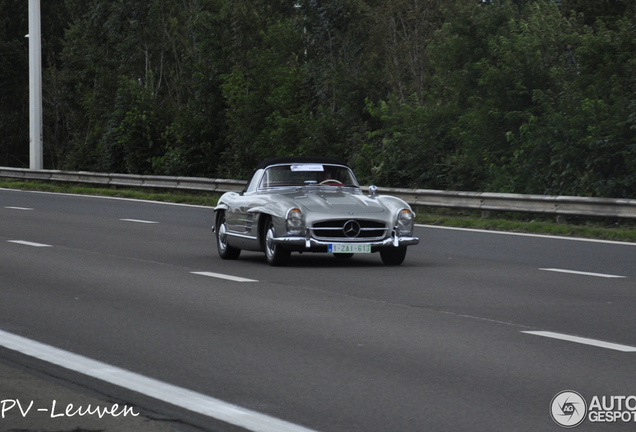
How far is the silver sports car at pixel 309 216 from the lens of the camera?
14453 mm

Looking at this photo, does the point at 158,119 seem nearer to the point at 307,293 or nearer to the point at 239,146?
the point at 239,146

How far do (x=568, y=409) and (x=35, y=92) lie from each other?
1573 inches

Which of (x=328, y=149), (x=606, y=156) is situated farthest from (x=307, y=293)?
(x=328, y=149)

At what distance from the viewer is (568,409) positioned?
21.2ft

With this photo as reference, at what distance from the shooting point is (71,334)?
922 centimetres

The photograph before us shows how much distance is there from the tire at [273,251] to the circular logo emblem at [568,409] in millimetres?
7986

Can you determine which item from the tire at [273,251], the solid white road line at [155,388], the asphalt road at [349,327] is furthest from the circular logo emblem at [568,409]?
the tire at [273,251]

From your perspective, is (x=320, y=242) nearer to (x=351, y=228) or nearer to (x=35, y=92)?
(x=351, y=228)

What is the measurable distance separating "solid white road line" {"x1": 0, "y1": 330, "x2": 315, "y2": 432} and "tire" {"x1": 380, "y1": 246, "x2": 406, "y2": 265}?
22.4 ft

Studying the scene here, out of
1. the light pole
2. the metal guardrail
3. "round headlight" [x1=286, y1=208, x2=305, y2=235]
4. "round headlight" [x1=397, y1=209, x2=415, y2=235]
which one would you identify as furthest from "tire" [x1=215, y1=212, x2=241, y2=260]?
the light pole

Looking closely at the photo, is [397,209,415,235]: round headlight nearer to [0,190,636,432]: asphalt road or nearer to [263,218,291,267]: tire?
[0,190,636,432]: asphalt road

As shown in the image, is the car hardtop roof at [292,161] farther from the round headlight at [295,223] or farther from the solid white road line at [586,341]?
the solid white road line at [586,341]

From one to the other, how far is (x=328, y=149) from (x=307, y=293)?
82.6 feet

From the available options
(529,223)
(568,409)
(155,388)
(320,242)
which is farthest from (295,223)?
(529,223)
